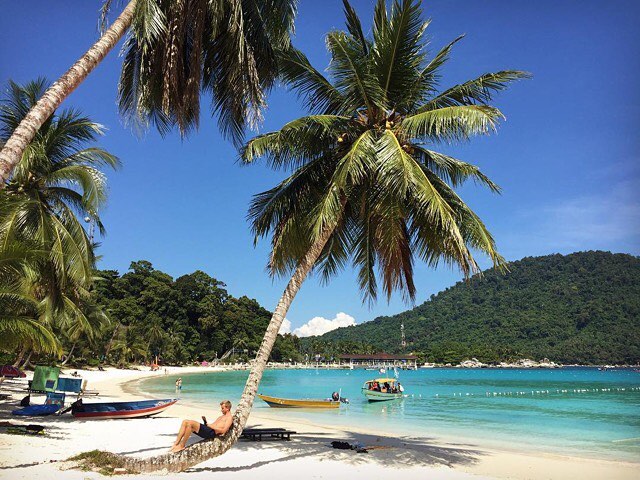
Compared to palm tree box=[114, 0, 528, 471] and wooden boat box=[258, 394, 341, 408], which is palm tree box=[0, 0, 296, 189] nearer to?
palm tree box=[114, 0, 528, 471]

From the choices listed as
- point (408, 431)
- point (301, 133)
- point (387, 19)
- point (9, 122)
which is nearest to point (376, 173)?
point (301, 133)

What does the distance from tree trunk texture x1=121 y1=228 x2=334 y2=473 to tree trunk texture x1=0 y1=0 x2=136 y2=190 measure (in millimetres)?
4697

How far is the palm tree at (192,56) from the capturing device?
7.07 meters

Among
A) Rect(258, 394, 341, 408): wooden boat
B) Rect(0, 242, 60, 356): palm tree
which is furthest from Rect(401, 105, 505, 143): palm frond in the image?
Rect(258, 394, 341, 408): wooden boat

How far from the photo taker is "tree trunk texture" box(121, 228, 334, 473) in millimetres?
7477

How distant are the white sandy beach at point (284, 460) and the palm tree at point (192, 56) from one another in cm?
629

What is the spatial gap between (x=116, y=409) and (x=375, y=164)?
13.4 metres

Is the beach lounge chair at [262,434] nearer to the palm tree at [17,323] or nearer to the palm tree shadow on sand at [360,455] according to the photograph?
the palm tree shadow on sand at [360,455]

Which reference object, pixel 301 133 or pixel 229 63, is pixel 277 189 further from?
pixel 229 63

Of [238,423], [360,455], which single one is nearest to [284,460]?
[360,455]

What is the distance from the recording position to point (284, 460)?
9992mm

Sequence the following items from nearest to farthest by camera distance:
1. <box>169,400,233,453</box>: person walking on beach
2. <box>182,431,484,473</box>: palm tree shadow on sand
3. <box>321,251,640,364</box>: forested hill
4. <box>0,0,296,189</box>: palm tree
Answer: <box>0,0,296,189</box>: palm tree < <box>169,400,233,453</box>: person walking on beach < <box>182,431,484,473</box>: palm tree shadow on sand < <box>321,251,640,364</box>: forested hill

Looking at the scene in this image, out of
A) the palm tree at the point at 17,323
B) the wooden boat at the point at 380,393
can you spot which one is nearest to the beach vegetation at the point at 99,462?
the palm tree at the point at 17,323

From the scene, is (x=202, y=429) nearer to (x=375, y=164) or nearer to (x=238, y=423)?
(x=238, y=423)
